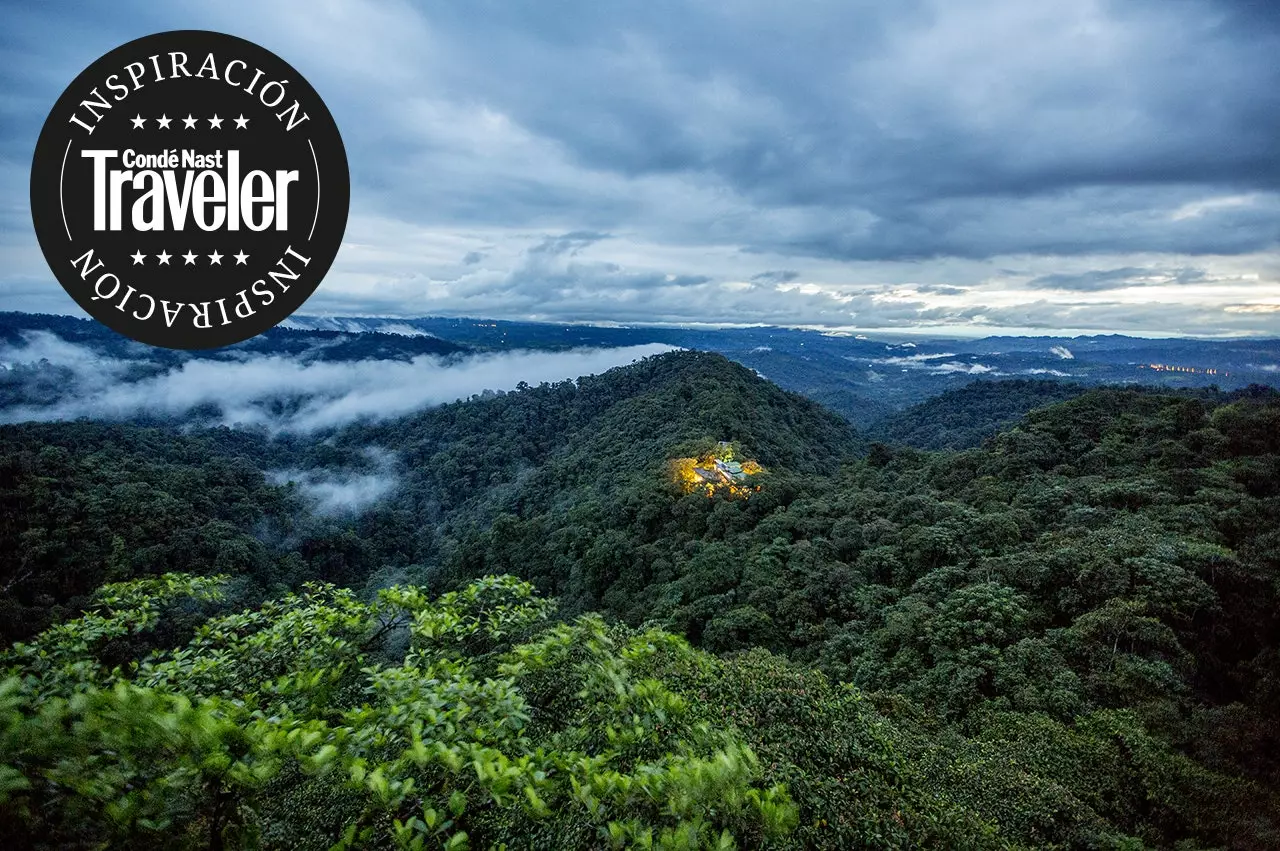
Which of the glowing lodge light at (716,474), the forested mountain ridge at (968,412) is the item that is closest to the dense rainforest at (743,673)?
the glowing lodge light at (716,474)

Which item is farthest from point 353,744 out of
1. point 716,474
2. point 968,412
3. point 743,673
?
point 968,412

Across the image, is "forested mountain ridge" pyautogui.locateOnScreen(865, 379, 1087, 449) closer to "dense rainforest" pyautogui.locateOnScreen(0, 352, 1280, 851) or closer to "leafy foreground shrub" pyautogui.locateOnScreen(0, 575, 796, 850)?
"dense rainforest" pyautogui.locateOnScreen(0, 352, 1280, 851)

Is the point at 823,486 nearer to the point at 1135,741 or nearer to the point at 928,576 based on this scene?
the point at 928,576

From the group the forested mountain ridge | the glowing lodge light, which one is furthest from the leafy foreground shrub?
the forested mountain ridge

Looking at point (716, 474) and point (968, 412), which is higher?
point (968, 412)

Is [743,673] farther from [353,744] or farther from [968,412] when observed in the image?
[968,412]

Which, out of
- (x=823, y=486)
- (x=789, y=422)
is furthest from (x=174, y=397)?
(x=823, y=486)
